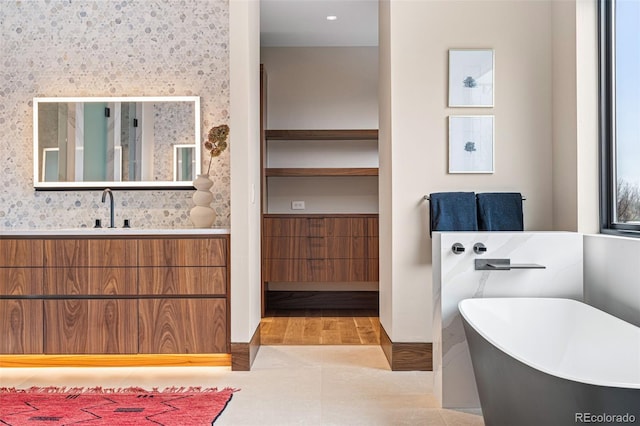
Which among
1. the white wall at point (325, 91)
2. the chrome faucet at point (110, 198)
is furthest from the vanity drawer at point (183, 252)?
the white wall at point (325, 91)

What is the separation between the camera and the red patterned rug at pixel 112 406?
2396 millimetres

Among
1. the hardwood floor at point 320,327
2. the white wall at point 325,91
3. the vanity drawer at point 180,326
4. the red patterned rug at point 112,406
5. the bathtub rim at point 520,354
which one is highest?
the white wall at point 325,91

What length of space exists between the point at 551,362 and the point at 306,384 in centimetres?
134

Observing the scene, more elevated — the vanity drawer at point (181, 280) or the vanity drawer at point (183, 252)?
the vanity drawer at point (183, 252)

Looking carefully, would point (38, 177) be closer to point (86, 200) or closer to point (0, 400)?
point (86, 200)

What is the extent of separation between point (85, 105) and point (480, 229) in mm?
2995

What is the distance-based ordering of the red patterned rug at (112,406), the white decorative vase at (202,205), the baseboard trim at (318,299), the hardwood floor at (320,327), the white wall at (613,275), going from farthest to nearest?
the baseboard trim at (318,299)
the hardwood floor at (320,327)
the white decorative vase at (202,205)
the red patterned rug at (112,406)
the white wall at (613,275)

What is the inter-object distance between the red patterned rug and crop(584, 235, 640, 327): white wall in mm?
1970

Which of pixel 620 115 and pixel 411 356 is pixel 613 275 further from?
pixel 411 356

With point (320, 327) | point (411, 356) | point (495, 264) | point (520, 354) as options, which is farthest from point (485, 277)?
point (320, 327)

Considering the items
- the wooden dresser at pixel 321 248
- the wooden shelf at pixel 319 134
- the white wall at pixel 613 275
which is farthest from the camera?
the wooden shelf at pixel 319 134

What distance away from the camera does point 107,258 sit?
3.28 m

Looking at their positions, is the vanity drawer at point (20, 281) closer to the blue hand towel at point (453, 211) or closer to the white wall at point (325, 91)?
the blue hand towel at point (453, 211)

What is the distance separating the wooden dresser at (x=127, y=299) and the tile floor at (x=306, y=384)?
0.17 metres
